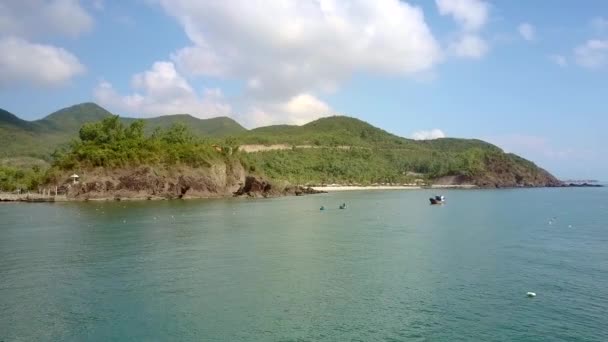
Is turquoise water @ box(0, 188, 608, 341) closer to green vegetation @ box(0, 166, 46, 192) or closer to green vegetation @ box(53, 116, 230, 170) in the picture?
green vegetation @ box(53, 116, 230, 170)

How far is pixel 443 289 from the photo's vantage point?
26.6m

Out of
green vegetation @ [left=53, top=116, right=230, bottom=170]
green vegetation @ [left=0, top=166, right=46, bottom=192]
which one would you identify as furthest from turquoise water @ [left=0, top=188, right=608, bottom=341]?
green vegetation @ [left=0, top=166, right=46, bottom=192]

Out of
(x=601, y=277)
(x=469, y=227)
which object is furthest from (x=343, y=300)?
(x=469, y=227)

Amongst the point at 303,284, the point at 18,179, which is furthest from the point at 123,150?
the point at 303,284

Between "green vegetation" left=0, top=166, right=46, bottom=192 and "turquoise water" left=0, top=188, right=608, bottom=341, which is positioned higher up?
"green vegetation" left=0, top=166, right=46, bottom=192

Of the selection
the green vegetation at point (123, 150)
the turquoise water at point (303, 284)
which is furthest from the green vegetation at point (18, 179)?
the turquoise water at point (303, 284)

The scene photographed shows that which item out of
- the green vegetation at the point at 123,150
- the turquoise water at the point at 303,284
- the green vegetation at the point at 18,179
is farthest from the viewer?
the green vegetation at the point at 18,179

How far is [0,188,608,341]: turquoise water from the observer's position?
813 inches

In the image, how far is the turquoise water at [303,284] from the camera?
813 inches

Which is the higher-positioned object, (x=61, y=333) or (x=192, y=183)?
(x=192, y=183)

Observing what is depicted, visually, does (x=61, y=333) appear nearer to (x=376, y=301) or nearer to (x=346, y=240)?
(x=376, y=301)

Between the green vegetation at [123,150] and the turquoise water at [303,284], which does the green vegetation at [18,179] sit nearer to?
the green vegetation at [123,150]

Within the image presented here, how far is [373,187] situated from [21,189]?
400ft

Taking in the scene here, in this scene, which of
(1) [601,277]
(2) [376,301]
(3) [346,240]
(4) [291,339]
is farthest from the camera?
(3) [346,240]
